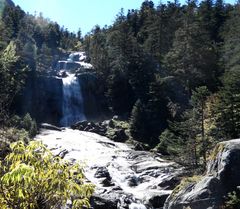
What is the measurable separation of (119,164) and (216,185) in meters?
20.7

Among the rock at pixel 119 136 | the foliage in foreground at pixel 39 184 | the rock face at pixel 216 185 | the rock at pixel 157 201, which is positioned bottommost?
the rock at pixel 157 201

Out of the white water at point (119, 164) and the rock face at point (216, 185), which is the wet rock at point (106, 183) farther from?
the rock face at point (216, 185)

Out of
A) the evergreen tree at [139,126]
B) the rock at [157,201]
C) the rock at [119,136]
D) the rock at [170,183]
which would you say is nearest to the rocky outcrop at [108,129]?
the rock at [119,136]

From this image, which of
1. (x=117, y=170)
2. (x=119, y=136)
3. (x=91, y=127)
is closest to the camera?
(x=117, y=170)

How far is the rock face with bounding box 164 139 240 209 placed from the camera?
48.0ft

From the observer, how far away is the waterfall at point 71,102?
200 ft

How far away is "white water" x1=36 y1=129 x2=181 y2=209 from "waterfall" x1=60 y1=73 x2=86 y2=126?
507 inches

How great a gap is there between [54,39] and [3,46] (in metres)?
52.4

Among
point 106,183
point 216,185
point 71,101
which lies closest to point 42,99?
point 71,101

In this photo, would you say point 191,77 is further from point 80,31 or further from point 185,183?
point 80,31

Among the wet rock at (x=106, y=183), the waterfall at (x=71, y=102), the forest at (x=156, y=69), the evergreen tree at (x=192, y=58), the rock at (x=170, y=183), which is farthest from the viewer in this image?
the waterfall at (x=71, y=102)

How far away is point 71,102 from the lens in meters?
62.9

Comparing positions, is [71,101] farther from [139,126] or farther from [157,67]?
[139,126]

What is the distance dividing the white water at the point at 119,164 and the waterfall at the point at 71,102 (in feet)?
42.2
